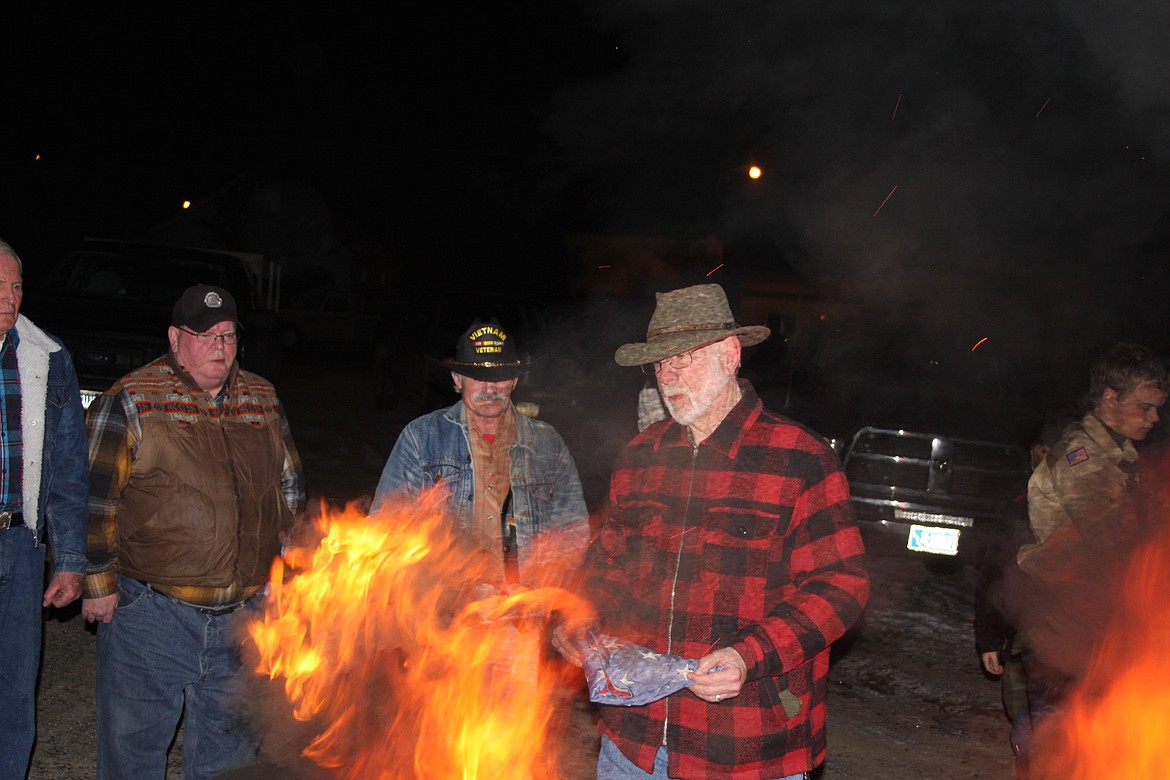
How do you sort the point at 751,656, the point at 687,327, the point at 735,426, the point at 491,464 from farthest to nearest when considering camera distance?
1. the point at 491,464
2. the point at 687,327
3. the point at 735,426
4. the point at 751,656

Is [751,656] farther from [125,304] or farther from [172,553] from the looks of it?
[125,304]

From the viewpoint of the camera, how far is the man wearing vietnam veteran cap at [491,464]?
4129 millimetres

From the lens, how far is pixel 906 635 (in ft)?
24.6

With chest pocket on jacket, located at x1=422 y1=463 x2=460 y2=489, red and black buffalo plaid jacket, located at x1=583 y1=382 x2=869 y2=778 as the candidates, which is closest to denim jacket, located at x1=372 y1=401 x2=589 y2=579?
chest pocket on jacket, located at x1=422 y1=463 x2=460 y2=489

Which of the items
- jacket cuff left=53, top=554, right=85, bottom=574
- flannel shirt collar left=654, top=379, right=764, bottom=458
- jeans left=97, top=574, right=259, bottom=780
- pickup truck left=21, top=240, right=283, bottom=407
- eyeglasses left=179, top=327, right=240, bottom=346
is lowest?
jeans left=97, top=574, right=259, bottom=780

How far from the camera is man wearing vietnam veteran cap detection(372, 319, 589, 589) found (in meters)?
4.13

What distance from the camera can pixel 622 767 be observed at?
2973mm

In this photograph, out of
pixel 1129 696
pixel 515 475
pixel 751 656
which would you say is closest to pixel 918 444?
pixel 1129 696

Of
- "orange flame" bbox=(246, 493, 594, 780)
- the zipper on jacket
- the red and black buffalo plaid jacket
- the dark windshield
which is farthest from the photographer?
the dark windshield

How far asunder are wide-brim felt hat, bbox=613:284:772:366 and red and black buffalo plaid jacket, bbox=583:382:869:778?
0.24 meters

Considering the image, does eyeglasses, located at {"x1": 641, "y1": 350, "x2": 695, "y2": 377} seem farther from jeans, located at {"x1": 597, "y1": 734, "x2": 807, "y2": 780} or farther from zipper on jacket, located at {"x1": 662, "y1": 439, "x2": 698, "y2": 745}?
jeans, located at {"x1": 597, "y1": 734, "x2": 807, "y2": 780}

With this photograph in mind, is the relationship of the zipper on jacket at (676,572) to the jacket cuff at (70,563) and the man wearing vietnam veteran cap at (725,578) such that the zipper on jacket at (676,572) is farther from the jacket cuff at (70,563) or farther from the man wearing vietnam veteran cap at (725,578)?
the jacket cuff at (70,563)

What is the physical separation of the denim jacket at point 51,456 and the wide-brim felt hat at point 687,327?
2.26m

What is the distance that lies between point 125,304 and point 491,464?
19.9ft
